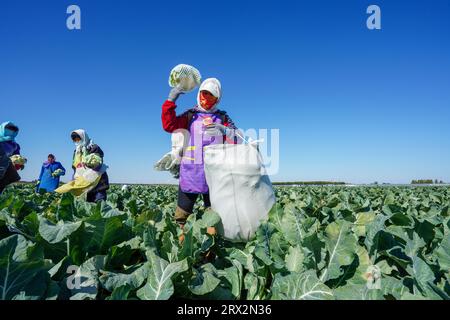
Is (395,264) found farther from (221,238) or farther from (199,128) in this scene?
(199,128)

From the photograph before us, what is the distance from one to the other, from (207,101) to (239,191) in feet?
4.88

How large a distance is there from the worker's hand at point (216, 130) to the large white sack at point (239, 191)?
0.74 m

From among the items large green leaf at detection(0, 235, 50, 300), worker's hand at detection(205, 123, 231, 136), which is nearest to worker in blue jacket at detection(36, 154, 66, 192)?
worker's hand at detection(205, 123, 231, 136)

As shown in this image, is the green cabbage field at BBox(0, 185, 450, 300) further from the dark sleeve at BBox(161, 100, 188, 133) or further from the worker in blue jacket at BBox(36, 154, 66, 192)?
the worker in blue jacket at BBox(36, 154, 66, 192)

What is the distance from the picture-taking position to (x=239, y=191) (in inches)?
94.0

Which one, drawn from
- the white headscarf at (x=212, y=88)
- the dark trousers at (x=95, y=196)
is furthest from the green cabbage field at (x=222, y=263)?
the dark trousers at (x=95, y=196)

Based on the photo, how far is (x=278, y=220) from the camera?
86.6 inches

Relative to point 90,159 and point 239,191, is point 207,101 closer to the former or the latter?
point 239,191

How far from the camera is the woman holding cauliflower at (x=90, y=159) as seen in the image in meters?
5.18

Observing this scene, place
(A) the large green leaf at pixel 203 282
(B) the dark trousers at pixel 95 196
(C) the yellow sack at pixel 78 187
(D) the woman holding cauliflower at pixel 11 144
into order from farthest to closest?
(B) the dark trousers at pixel 95 196 → (C) the yellow sack at pixel 78 187 → (D) the woman holding cauliflower at pixel 11 144 → (A) the large green leaf at pixel 203 282

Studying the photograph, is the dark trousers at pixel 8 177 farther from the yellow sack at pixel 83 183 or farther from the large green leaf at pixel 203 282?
the large green leaf at pixel 203 282

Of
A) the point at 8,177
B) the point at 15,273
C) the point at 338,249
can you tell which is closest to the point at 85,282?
the point at 15,273
